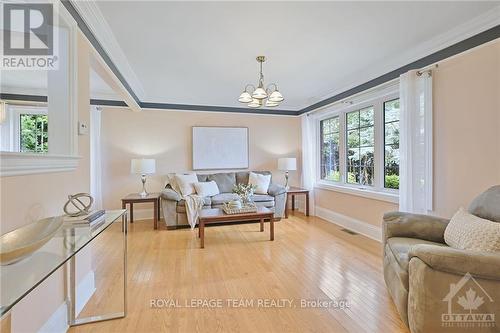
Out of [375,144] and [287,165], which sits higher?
[375,144]

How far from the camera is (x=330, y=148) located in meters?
5.02

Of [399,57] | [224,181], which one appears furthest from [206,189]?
[399,57]

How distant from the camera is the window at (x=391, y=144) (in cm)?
345

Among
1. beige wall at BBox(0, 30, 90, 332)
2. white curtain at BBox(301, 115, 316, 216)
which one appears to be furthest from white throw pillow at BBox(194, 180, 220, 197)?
beige wall at BBox(0, 30, 90, 332)

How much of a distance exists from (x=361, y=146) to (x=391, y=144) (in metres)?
0.63

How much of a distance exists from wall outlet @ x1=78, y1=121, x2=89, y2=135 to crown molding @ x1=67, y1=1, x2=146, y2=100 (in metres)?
0.86

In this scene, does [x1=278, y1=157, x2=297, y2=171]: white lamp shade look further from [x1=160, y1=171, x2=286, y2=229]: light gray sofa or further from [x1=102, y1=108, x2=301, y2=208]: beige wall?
[x1=102, y1=108, x2=301, y2=208]: beige wall

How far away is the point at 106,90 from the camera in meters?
4.39

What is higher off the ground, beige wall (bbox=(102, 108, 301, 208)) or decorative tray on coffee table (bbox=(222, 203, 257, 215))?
beige wall (bbox=(102, 108, 301, 208))

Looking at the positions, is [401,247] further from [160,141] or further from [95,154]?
[95,154]

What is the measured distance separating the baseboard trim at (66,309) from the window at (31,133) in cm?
330

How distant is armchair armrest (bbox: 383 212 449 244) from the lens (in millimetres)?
2071

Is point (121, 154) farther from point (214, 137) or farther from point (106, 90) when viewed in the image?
point (214, 137)

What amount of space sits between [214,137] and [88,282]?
3.63 meters
